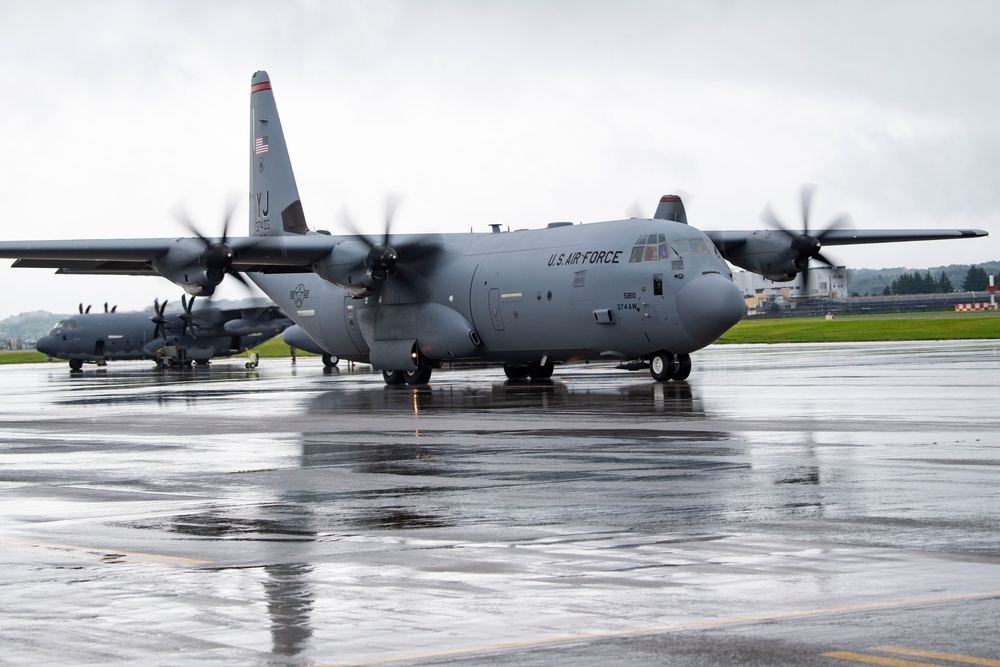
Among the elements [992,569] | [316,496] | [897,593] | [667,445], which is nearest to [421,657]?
[897,593]

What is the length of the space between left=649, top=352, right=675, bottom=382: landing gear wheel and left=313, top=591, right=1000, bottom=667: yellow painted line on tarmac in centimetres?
2459

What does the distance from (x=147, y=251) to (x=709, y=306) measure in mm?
15463

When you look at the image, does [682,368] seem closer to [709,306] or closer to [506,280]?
[709,306]

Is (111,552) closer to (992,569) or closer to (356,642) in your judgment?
(356,642)

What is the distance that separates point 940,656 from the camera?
207 inches

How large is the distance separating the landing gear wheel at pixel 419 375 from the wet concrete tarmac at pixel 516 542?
15.7 metres

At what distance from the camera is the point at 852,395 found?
23.4m

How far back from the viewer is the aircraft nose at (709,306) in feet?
94.5

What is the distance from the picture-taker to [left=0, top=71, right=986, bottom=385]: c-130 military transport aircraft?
3005cm

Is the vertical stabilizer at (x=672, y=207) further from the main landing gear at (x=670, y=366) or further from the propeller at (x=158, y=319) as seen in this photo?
the propeller at (x=158, y=319)

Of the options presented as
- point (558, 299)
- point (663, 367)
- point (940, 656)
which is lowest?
point (940, 656)

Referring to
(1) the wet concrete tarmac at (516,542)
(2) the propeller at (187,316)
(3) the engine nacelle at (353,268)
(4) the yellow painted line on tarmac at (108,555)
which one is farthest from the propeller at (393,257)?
(2) the propeller at (187,316)

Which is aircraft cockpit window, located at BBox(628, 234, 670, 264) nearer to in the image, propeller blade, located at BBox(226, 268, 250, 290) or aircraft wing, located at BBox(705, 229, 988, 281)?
aircraft wing, located at BBox(705, 229, 988, 281)

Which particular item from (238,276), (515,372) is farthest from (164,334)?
(515,372)
